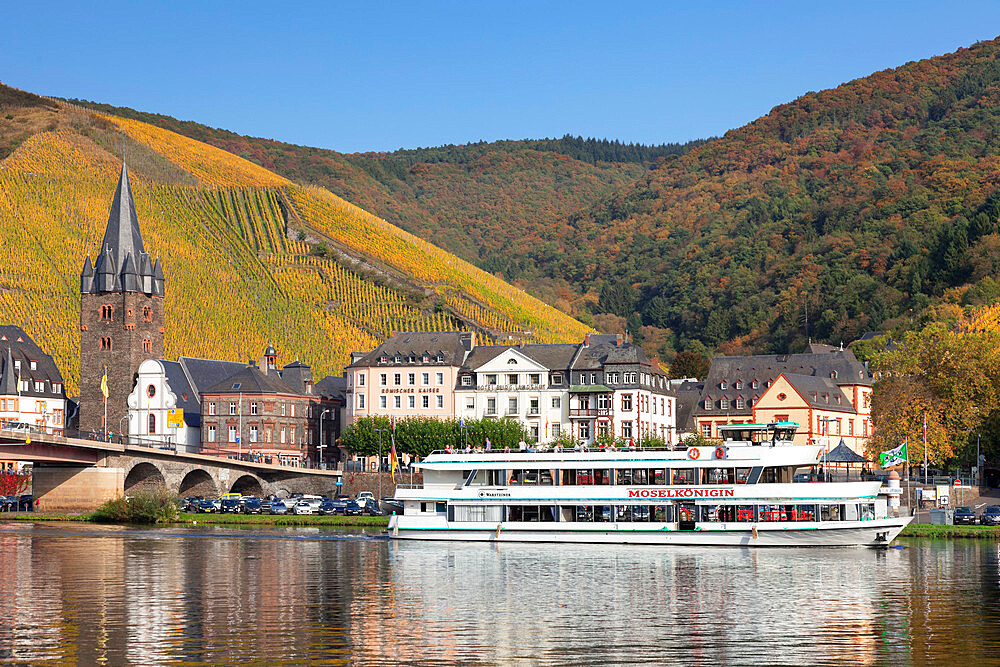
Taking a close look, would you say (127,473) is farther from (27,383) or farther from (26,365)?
(26,365)

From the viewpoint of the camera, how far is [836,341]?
183375 mm

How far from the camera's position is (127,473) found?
10788cm

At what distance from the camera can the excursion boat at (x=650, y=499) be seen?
7288 cm

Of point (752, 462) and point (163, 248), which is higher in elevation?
point (163, 248)

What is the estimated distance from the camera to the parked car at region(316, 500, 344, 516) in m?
100

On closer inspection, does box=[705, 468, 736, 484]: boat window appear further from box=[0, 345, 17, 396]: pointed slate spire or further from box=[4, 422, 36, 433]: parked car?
box=[0, 345, 17, 396]: pointed slate spire

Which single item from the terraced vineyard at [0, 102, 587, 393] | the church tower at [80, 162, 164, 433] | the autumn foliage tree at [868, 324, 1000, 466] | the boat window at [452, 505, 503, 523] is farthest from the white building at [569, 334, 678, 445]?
the church tower at [80, 162, 164, 433]

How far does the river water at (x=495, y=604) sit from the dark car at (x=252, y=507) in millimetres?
29148

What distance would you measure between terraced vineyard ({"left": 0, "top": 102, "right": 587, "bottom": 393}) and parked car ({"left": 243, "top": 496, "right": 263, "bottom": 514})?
54.9m

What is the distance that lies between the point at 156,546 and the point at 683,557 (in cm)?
2757

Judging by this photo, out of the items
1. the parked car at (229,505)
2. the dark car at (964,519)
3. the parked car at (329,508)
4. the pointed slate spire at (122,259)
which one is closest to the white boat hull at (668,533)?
the dark car at (964,519)

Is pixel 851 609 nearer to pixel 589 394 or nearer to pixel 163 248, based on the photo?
pixel 589 394

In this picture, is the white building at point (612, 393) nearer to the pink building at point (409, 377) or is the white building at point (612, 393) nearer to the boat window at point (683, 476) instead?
the pink building at point (409, 377)

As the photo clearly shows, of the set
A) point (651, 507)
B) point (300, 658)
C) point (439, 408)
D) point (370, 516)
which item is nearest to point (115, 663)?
point (300, 658)
